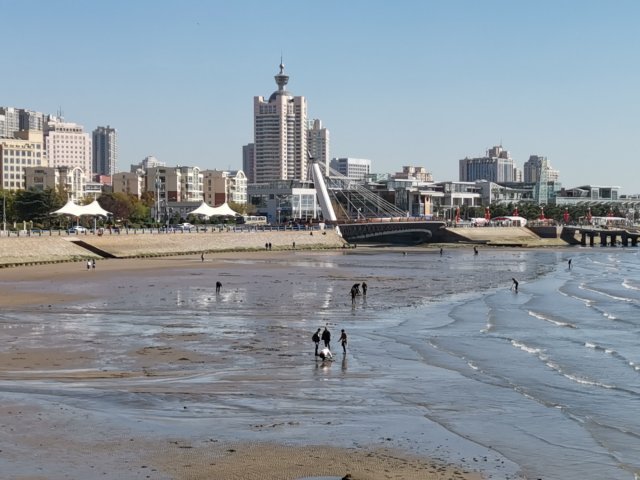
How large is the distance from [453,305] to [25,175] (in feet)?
468

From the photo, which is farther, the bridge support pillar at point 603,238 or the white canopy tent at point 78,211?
the bridge support pillar at point 603,238

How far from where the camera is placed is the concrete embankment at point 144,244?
71562 millimetres

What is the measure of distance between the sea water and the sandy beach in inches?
5.0

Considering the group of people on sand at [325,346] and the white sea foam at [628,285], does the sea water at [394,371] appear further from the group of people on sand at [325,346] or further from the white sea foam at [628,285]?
the white sea foam at [628,285]

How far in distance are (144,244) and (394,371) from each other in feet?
207

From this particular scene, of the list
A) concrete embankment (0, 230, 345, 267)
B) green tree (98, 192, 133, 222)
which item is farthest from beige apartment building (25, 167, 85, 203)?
concrete embankment (0, 230, 345, 267)

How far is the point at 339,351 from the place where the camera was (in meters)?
30.3

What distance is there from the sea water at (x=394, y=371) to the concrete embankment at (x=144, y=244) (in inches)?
686

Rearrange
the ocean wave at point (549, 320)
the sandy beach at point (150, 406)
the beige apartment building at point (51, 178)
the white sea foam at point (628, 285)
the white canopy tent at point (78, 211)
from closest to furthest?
the sandy beach at point (150, 406)
the ocean wave at point (549, 320)
the white sea foam at point (628, 285)
the white canopy tent at point (78, 211)
the beige apartment building at point (51, 178)

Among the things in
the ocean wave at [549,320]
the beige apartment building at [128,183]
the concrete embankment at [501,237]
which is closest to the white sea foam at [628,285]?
the ocean wave at [549,320]

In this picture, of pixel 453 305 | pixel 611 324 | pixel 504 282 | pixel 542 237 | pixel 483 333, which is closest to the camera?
pixel 483 333

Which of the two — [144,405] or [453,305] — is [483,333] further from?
[144,405]

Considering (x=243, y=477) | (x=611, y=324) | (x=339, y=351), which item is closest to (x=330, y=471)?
(x=243, y=477)

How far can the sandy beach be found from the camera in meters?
16.6
